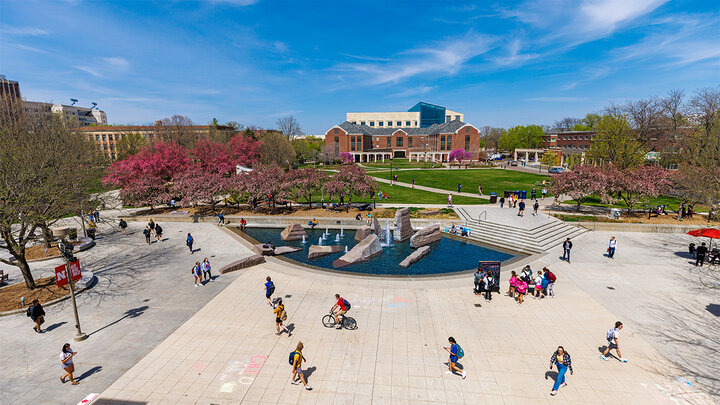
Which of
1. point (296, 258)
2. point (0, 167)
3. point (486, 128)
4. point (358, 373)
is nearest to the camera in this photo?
point (358, 373)

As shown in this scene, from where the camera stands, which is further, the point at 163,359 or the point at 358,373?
the point at 163,359

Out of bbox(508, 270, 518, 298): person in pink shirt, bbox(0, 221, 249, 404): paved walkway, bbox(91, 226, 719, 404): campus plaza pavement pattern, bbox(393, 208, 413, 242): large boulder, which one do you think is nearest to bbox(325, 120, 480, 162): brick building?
bbox(393, 208, 413, 242): large boulder

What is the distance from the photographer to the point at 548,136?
108938 mm

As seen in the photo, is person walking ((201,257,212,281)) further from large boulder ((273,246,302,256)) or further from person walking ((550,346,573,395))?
person walking ((550,346,573,395))

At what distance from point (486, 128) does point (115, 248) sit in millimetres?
202310

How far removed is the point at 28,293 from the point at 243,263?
33.4 ft

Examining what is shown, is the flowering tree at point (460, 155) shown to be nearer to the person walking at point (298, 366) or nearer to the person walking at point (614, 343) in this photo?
the person walking at point (614, 343)

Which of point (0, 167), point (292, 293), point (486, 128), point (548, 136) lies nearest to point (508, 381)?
point (292, 293)

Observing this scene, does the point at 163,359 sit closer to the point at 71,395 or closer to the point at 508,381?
the point at 71,395

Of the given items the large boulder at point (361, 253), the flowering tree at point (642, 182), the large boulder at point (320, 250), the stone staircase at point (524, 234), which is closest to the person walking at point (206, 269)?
the large boulder at point (320, 250)

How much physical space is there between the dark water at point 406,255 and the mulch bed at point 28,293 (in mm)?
12344

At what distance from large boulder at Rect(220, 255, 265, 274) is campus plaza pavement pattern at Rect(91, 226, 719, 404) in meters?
2.11

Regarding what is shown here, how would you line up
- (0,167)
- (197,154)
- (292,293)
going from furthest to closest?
(197,154)
(292,293)
(0,167)

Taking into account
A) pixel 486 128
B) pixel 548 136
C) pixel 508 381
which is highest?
pixel 486 128
